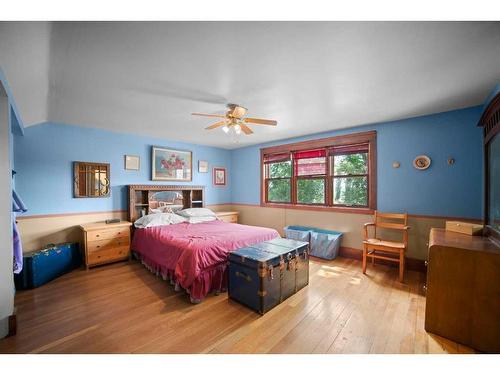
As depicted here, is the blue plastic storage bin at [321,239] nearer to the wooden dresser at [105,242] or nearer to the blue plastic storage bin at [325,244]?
the blue plastic storage bin at [325,244]

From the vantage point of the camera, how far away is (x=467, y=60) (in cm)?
184

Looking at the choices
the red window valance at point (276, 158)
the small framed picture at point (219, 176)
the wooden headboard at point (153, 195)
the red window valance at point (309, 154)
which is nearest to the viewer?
the wooden headboard at point (153, 195)

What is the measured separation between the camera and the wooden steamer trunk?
2297mm

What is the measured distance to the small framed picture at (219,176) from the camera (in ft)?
19.4

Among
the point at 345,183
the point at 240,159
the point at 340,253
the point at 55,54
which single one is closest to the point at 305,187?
the point at 345,183

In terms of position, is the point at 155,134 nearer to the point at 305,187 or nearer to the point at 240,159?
the point at 240,159

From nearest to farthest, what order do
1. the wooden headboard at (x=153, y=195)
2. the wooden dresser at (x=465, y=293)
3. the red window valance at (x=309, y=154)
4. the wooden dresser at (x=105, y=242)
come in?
the wooden dresser at (x=465, y=293)
the wooden dresser at (x=105, y=242)
the wooden headboard at (x=153, y=195)
the red window valance at (x=309, y=154)

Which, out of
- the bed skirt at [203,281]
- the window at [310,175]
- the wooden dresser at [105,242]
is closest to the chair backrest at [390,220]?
the window at [310,175]

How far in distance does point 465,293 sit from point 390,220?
78.9 inches

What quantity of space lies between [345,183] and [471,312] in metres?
2.72

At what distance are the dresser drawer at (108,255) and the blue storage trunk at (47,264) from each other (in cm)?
Answer: 31

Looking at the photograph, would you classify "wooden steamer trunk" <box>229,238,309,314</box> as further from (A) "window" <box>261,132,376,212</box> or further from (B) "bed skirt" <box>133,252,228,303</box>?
(A) "window" <box>261,132,376,212</box>
